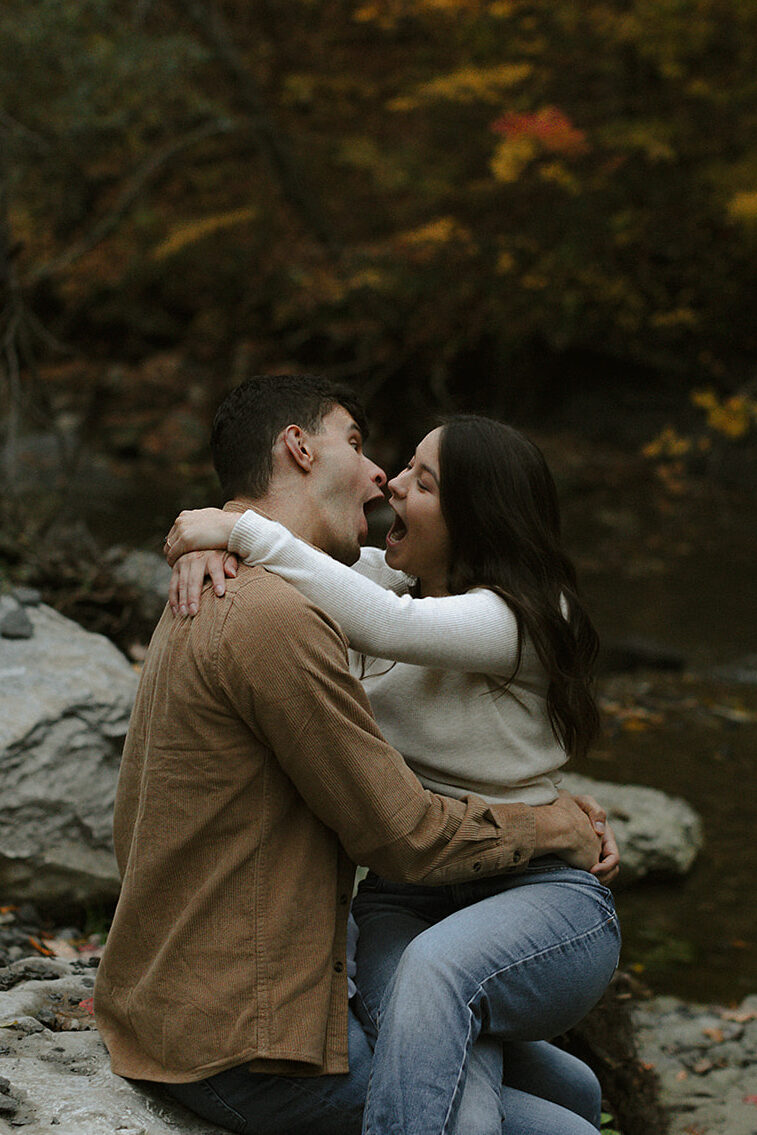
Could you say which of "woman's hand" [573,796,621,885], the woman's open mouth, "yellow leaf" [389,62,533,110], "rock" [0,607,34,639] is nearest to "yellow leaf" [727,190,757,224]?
"yellow leaf" [389,62,533,110]

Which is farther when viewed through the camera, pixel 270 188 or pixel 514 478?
pixel 270 188

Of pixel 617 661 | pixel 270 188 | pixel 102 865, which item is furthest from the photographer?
pixel 270 188

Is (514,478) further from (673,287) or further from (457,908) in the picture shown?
(673,287)

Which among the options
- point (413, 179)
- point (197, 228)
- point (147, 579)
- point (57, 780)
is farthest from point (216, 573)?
point (197, 228)

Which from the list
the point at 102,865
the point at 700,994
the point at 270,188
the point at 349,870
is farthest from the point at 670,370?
the point at 349,870

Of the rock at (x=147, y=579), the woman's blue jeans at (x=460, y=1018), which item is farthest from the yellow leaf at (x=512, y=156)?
the woman's blue jeans at (x=460, y=1018)

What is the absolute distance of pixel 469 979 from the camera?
1.90 meters

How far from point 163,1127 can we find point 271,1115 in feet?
0.60

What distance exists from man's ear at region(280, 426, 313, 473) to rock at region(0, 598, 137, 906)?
1.64 metres

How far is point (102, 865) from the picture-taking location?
3373mm

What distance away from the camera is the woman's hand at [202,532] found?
2.07 metres

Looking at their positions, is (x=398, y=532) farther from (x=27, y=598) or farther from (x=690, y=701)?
(x=690, y=701)

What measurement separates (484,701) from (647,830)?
8.37 feet

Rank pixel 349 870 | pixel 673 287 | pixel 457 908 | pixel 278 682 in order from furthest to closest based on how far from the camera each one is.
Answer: pixel 673 287
pixel 457 908
pixel 349 870
pixel 278 682
